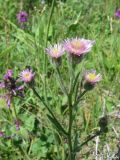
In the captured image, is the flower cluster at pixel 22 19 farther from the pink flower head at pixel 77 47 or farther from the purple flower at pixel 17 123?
the pink flower head at pixel 77 47

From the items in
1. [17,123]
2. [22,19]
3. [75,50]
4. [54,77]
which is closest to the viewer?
[75,50]

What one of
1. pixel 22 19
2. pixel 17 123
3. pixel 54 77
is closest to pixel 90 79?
pixel 17 123

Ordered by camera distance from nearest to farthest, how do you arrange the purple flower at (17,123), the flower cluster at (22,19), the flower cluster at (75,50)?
1. the flower cluster at (75,50)
2. the purple flower at (17,123)
3. the flower cluster at (22,19)

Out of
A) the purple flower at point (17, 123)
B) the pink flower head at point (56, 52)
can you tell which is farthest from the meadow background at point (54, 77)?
the pink flower head at point (56, 52)

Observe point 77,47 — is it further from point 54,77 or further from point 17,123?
point 54,77

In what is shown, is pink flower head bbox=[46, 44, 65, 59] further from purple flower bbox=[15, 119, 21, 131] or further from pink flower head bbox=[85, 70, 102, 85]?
purple flower bbox=[15, 119, 21, 131]

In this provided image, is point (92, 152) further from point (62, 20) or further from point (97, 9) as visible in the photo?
point (97, 9)

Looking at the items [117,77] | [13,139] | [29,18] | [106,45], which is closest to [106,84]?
[117,77]

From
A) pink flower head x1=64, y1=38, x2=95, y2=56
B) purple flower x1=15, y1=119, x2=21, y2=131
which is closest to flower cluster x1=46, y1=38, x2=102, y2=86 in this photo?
pink flower head x1=64, y1=38, x2=95, y2=56
